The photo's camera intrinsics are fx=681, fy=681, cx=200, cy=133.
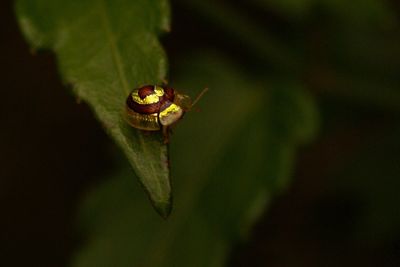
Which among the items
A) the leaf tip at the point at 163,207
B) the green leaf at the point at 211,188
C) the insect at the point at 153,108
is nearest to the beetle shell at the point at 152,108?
the insect at the point at 153,108

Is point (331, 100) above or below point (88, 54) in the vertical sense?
below

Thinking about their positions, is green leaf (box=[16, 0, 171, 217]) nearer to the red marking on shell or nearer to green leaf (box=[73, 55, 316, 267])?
the red marking on shell

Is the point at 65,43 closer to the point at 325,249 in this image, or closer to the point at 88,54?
the point at 88,54

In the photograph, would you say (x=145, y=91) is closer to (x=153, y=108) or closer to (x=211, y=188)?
(x=153, y=108)

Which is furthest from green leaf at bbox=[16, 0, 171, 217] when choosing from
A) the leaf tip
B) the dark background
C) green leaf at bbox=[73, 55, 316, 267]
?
the dark background

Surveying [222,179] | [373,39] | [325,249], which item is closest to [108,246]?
[222,179]
